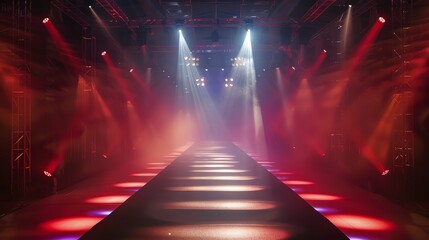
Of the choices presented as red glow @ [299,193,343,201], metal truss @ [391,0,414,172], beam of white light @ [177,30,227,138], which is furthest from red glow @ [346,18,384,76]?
beam of white light @ [177,30,227,138]

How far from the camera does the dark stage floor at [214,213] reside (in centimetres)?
695

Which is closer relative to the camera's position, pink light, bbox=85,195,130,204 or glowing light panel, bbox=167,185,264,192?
pink light, bbox=85,195,130,204

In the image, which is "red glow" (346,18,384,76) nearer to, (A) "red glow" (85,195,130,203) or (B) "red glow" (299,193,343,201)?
(B) "red glow" (299,193,343,201)

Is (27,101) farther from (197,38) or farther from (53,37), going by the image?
(197,38)

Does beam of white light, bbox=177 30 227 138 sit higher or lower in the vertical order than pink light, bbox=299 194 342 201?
higher

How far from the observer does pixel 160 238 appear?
658cm

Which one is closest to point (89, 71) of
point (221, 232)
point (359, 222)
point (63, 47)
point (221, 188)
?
point (63, 47)

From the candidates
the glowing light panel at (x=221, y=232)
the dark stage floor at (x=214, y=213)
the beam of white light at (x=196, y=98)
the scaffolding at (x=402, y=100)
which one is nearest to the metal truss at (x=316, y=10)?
the scaffolding at (x=402, y=100)

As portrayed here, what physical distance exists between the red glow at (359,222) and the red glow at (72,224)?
13.8 ft

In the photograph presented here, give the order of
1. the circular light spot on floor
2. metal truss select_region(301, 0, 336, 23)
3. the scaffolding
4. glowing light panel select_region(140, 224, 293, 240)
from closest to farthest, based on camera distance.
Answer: glowing light panel select_region(140, 224, 293, 240) < the circular light spot on floor < the scaffolding < metal truss select_region(301, 0, 336, 23)

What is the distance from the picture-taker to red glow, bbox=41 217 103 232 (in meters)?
7.36

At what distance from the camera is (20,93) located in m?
10.2

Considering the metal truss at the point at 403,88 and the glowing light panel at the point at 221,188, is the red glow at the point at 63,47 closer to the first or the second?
the glowing light panel at the point at 221,188

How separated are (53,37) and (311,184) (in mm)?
8209
